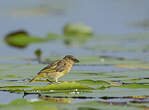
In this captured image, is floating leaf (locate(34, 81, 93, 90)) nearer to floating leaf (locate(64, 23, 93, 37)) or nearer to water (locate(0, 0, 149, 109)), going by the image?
water (locate(0, 0, 149, 109))

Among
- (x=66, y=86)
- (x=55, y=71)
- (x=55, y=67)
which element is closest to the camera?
(x=66, y=86)

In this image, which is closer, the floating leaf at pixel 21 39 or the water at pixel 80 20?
the water at pixel 80 20

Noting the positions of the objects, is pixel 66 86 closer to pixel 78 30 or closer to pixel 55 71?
pixel 55 71

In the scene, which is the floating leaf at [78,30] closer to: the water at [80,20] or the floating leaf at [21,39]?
the water at [80,20]

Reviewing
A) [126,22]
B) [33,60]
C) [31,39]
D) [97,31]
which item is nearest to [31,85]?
[33,60]

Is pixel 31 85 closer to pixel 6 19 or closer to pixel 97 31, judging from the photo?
pixel 97 31

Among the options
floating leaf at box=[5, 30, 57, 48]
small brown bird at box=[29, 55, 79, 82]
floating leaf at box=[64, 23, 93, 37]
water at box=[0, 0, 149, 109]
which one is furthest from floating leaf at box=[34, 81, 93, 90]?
floating leaf at box=[64, 23, 93, 37]

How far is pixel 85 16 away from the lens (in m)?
22.8

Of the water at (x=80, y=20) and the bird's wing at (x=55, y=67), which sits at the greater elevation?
the water at (x=80, y=20)

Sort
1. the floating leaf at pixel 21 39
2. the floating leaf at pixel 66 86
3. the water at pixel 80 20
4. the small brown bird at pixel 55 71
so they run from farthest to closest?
the floating leaf at pixel 21 39 < the water at pixel 80 20 < the small brown bird at pixel 55 71 < the floating leaf at pixel 66 86

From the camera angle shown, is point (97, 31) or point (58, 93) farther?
point (97, 31)

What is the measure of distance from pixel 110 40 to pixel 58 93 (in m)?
8.27

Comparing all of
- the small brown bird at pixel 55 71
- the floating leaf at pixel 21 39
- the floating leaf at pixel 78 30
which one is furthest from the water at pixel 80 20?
the floating leaf at pixel 78 30

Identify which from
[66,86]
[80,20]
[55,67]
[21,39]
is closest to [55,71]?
[55,67]
